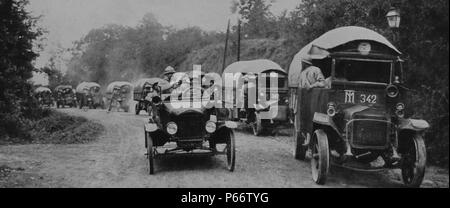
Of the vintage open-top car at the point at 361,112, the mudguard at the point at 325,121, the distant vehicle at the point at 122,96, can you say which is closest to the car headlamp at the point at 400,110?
the vintage open-top car at the point at 361,112

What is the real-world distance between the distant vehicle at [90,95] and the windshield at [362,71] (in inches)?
1164

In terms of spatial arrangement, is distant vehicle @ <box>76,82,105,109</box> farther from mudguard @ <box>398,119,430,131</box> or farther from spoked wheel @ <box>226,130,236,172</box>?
mudguard @ <box>398,119,430,131</box>

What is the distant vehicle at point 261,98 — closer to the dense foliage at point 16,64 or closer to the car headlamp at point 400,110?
the car headlamp at point 400,110

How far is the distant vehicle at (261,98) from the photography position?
14.5 metres

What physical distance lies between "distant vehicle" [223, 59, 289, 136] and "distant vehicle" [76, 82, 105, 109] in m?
21.3

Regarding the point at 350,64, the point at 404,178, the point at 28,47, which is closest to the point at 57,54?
the point at 28,47

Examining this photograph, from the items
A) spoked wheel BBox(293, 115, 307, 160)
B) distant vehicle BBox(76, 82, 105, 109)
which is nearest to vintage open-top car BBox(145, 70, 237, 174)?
spoked wheel BBox(293, 115, 307, 160)

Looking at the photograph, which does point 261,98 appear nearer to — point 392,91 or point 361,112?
point 392,91

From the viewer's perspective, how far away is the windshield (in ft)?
27.1

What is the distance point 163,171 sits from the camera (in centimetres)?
848

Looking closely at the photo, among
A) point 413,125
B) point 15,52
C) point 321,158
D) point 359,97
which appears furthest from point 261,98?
point 15,52

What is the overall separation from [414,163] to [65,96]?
1380 inches

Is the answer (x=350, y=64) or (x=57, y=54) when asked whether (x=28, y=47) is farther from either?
(x=350, y=64)
